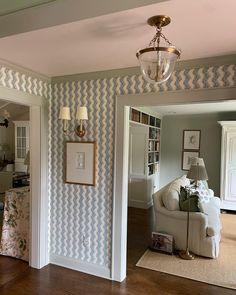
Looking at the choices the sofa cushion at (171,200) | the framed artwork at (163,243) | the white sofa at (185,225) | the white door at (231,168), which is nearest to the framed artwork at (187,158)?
the white door at (231,168)

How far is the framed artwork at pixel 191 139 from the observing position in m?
6.47

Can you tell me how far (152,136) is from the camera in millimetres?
6066

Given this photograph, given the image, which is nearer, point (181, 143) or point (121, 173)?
point (121, 173)

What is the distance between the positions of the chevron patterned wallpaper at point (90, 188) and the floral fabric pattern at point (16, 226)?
425mm

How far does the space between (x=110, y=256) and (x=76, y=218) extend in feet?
1.97

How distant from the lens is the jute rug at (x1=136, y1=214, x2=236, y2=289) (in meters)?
2.89

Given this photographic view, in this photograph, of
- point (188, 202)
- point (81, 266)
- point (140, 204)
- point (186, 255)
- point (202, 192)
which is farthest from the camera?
point (140, 204)

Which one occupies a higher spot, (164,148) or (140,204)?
(164,148)

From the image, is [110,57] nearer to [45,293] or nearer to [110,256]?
[110,256]

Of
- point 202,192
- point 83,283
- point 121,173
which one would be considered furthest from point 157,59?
point 202,192

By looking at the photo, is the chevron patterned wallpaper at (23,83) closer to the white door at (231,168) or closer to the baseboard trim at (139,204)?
the baseboard trim at (139,204)

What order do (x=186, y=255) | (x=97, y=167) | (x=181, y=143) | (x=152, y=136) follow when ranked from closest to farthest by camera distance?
(x=97, y=167) < (x=186, y=255) < (x=152, y=136) < (x=181, y=143)

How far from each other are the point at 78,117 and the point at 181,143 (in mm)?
4494

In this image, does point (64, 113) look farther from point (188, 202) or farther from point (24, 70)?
point (188, 202)
